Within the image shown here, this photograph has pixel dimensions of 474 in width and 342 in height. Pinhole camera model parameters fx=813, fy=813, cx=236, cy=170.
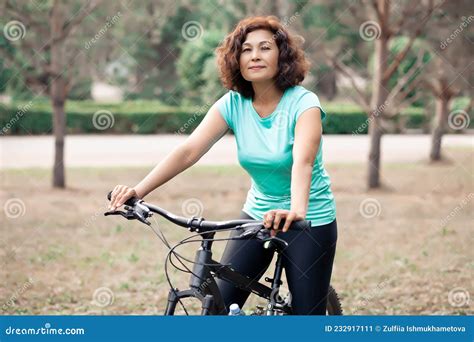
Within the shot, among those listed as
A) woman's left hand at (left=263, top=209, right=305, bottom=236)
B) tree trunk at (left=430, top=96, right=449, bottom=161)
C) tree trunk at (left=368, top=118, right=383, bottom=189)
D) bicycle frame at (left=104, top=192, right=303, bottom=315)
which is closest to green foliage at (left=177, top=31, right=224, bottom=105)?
tree trunk at (left=430, top=96, right=449, bottom=161)

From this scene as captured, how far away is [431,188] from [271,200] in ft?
33.0

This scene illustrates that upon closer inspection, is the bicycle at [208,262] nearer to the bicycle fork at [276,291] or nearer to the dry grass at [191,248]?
the bicycle fork at [276,291]

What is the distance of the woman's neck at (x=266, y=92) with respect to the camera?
2.69 metres

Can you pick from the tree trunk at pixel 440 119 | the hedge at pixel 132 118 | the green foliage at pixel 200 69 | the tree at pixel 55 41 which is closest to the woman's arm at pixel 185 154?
the tree at pixel 55 41

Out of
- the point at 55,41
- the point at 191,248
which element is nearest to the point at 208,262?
the point at 191,248

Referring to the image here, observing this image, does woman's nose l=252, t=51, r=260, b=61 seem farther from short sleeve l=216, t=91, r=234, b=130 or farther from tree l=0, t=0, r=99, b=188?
tree l=0, t=0, r=99, b=188

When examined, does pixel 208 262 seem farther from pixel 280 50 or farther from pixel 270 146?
pixel 280 50

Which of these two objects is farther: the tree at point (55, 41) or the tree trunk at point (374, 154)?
the tree trunk at point (374, 154)

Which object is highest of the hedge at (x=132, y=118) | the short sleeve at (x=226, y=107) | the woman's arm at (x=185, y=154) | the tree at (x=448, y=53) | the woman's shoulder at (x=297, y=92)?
the tree at (x=448, y=53)

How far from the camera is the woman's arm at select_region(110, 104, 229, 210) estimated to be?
8.77 ft

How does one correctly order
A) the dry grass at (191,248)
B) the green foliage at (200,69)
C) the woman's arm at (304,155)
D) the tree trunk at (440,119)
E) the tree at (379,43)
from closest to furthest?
the woman's arm at (304,155) < the dry grass at (191,248) < the tree at (379,43) < the tree trunk at (440,119) < the green foliage at (200,69)

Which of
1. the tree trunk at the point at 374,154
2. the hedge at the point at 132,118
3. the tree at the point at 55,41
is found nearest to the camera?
the tree at the point at 55,41

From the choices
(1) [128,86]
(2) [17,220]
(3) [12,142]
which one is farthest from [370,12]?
(1) [128,86]

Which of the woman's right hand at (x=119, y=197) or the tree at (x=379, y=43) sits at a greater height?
the tree at (x=379, y=43)
